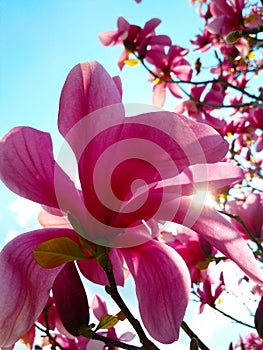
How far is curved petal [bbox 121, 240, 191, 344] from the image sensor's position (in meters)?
0.46

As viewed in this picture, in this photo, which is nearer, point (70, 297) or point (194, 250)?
point (70, 297)

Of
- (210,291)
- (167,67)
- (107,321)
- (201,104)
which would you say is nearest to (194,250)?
(210,291)

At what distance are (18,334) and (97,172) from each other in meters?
0.19

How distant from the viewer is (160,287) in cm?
49

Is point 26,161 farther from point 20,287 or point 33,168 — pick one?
point 20,287

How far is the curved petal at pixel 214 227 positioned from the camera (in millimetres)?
460

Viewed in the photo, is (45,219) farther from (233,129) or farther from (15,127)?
(233,129)

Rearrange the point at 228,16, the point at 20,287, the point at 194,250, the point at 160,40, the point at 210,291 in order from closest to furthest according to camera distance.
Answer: the point at 20,287 → the point at 194,250 → the point at 210,291 → the point at 228,16 → the point at 160,40

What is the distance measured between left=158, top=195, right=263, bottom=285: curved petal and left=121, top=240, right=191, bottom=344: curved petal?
5 cm

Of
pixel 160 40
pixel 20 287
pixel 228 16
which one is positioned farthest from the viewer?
pixel 160 40

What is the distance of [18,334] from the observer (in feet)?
1.47

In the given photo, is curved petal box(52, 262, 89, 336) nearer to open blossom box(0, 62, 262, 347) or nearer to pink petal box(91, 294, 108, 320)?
open blossom box(0, 62, 262, 347)

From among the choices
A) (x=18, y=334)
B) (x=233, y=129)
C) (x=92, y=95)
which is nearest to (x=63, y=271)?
(x=18, y=334)

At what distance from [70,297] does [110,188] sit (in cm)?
15
